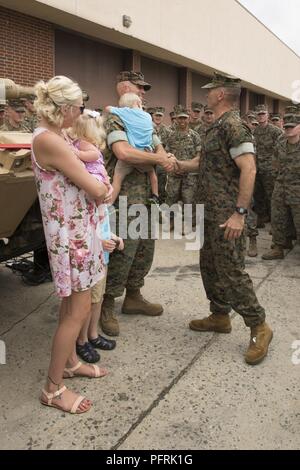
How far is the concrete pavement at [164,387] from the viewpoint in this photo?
2338 mm

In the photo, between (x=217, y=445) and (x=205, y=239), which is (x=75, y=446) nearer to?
(x=217, y=445)

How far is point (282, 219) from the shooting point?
235 inches

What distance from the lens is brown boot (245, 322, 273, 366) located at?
10.1ft

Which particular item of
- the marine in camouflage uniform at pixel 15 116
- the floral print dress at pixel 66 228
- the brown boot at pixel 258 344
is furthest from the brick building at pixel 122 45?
the brown boot at pixel 258 344

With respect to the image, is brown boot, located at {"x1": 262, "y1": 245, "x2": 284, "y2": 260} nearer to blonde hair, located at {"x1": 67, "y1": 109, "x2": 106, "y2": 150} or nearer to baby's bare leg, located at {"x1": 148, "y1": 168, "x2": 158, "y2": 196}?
baby's bare leg, located at {"x1": 148, "y1": 168, "x2": 158, "y2": 196}

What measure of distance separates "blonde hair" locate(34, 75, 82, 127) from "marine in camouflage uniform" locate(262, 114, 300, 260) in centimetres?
411

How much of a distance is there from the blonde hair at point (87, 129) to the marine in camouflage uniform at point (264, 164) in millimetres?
5502

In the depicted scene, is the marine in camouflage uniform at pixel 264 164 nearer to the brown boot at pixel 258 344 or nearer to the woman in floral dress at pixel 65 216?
the brown boot at pixel 258 344

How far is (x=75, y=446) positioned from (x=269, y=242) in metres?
5.15

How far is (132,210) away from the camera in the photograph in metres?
3.47

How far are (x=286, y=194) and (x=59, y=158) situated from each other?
4.25m

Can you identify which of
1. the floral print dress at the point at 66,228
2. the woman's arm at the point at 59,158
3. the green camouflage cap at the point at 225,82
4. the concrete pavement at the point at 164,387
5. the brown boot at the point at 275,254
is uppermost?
the green camouflage cap at the point at 225,82

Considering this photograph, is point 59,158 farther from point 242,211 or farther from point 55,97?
point 242,211

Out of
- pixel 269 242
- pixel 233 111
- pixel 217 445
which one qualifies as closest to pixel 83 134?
pixel 233 111
